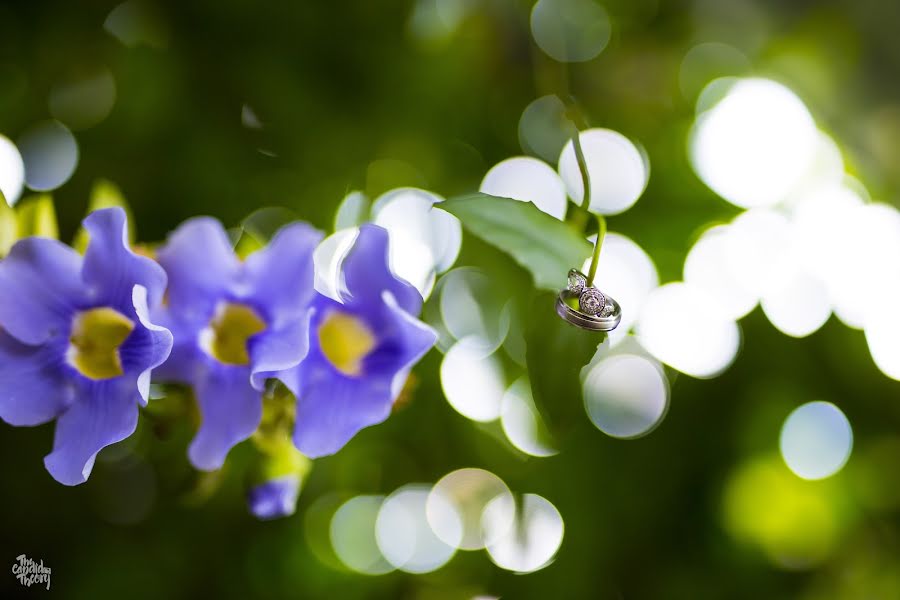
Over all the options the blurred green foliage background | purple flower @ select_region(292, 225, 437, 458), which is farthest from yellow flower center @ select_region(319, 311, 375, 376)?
the blurred green foliage background

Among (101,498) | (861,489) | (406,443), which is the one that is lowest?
(101,498)

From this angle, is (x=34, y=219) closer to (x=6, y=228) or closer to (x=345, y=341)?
(x=6, y=228)

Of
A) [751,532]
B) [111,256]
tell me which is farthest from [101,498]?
[751,532]

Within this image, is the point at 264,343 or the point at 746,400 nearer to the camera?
the point at 264,343

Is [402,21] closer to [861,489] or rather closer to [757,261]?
[757,261]

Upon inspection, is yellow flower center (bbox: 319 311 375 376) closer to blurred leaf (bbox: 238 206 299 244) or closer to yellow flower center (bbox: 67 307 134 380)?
yellow flower center (bbox: 67 307 134 380)

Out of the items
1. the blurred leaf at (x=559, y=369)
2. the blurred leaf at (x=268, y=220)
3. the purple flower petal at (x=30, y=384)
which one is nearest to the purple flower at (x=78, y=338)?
the purple flower petal at (x=30, y=384)
